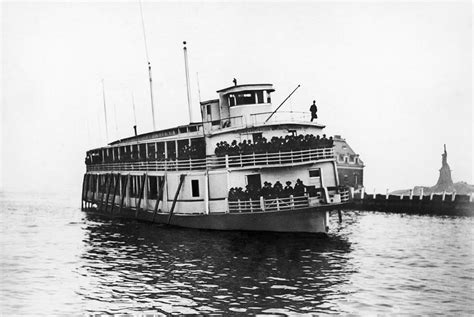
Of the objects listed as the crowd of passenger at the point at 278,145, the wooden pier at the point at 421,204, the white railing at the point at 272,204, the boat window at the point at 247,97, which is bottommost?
the wooden pier at the point at 421,204

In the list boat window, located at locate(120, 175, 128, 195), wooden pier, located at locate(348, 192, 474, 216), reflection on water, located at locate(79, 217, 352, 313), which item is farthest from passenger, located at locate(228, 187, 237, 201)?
wooden pier, located at locate(348, 192, 474, 216)

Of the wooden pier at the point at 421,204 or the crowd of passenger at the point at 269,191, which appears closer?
the crowd of passenger at the point at 269,191

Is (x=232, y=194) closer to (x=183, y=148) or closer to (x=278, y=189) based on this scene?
(x=278, y=189)

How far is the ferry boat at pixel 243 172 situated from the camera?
2748 cm

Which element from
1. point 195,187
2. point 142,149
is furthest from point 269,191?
point 142,149

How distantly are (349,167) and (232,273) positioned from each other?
5263 centimetres

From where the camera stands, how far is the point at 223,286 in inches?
680

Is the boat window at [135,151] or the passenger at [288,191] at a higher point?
the boat window at [135,151]

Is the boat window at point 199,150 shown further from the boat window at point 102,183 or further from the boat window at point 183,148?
the boat window at point 102,183

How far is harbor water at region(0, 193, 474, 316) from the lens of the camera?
15.3 m

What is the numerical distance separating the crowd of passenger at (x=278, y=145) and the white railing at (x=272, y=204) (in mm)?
2829

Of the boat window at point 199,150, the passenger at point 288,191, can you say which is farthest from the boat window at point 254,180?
the boat window at point 199,150

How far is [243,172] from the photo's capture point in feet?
95.6

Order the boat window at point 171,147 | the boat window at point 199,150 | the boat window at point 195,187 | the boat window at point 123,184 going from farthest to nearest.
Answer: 1. the boat window at point 123,184
2. the boat window at point 171,147
3. the boat window at point 195,187
4. the boat window at point 199,150
